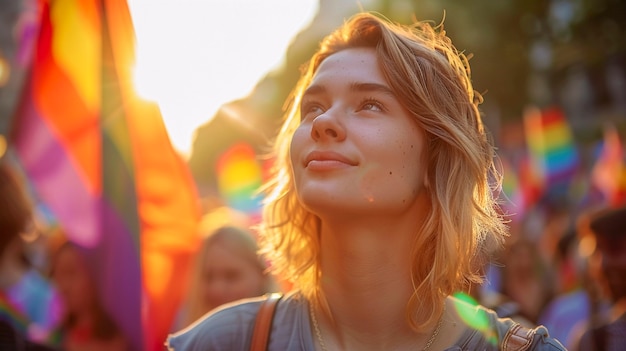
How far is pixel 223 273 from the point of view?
4.46 metres

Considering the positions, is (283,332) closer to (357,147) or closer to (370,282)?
(370,282)

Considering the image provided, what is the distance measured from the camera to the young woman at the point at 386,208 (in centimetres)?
227

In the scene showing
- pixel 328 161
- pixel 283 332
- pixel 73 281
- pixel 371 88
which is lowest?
pixel 73 281

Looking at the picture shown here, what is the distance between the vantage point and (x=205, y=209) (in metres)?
7.71

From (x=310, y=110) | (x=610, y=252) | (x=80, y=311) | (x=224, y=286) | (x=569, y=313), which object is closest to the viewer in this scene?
(x=310, y=110)

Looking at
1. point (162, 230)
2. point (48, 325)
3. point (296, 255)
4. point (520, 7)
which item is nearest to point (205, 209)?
point (48, 325)

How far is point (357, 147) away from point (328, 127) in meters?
0.10

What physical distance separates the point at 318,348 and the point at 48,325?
3.87 metres

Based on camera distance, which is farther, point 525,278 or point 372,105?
point 525,278

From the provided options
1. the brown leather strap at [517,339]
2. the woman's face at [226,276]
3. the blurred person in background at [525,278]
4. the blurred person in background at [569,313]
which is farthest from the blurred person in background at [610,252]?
the woman's face at [226,276]

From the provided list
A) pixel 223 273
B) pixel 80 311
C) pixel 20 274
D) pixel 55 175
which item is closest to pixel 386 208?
pixel 223 273

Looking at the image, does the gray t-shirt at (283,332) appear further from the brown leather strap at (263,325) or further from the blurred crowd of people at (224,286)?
the blurred crowd of people at (224,286)

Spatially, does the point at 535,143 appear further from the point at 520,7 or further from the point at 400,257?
A: the point at 520,7

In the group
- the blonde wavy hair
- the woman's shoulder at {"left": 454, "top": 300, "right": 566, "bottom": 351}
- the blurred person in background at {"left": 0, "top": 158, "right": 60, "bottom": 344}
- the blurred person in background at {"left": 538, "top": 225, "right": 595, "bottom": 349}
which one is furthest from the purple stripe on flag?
the blurred person in background at {"left": 538, "top": 225, "right": 595, "bottom": 349}
